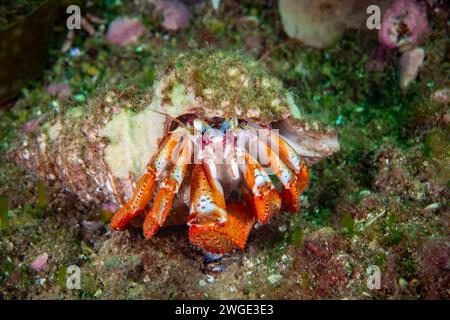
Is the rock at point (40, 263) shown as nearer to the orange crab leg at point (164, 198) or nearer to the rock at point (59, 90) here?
the orange crab leg at point (164, 198)

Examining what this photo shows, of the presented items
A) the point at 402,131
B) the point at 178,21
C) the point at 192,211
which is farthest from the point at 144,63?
the point at 402,131

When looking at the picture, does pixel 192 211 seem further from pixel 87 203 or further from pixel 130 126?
pixel 87 203

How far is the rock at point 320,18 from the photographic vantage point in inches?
150

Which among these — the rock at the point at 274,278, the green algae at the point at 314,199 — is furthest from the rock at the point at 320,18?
the rock at the point at 274,278

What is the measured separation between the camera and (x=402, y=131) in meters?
3.47

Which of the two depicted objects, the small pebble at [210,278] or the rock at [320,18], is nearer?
the small pebble at [210,278]

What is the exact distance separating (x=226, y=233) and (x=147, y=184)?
0.57 meters

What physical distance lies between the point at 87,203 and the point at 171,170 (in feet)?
2.98

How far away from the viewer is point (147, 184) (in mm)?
2670

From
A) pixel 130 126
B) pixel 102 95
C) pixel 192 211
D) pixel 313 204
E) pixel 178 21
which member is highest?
pixel 178 21

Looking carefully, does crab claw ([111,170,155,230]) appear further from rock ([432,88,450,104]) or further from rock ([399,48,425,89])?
rock ([399,48,425,89])

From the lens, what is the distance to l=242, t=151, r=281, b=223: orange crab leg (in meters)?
2.60

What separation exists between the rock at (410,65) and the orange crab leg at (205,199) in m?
2.04

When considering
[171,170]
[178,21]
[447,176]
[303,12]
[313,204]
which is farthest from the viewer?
[178,21]
